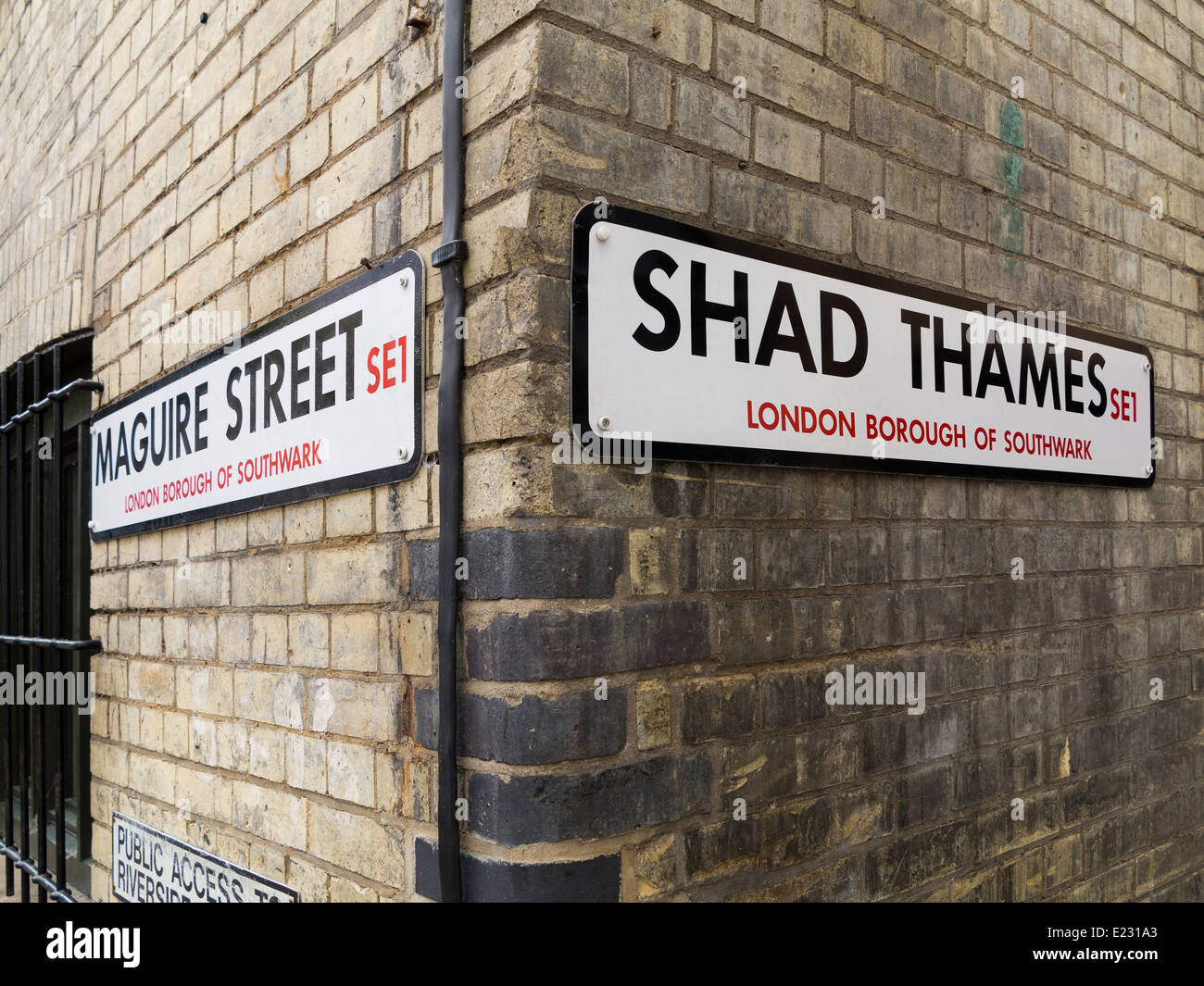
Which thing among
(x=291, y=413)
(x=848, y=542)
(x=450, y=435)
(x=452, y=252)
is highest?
(x=452, y=252)

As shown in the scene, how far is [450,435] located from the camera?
1862 mm

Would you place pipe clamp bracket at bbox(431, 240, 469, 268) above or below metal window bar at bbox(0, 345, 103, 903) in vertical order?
above

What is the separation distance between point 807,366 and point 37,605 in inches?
118

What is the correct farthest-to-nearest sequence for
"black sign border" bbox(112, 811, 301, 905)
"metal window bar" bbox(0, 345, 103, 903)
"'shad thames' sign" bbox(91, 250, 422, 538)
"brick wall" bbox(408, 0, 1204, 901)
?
"metal window bar" bbox(0, 345, 103, 903), "black sign border" bbox(112, 811, 301, 905), "'shad thames' sign" bbox(91, 250, 422, 538), "brick wall" bbox(408, 0, 1204, 901)

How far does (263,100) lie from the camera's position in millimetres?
2535

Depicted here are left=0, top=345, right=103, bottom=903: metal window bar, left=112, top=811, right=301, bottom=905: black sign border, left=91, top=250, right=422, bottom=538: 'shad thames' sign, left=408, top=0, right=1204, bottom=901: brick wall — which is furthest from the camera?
left=0, top=345, right=103, bottom=903: metal window bar

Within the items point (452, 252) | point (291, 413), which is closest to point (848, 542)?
point (452, 252)

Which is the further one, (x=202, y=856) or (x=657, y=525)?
(x=202, y=856)

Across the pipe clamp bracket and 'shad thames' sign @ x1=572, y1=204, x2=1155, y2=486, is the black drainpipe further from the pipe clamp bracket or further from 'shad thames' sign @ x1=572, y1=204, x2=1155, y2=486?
'shad thames' sign @ x1=572, y1=204, x2=1155, y2=486

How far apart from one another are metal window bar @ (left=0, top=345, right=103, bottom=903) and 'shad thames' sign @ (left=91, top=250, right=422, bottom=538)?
20.1 inches

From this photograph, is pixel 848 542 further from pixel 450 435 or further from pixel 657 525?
pixel 450 435

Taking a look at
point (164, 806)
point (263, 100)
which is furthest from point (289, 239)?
point (164, 806)

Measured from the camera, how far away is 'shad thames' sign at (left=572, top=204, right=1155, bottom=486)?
1858 millimetres

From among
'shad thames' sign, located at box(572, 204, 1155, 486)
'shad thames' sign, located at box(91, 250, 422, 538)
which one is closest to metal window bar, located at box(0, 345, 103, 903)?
'shad thames' sign, located at box(91, 250, 422, 538)
